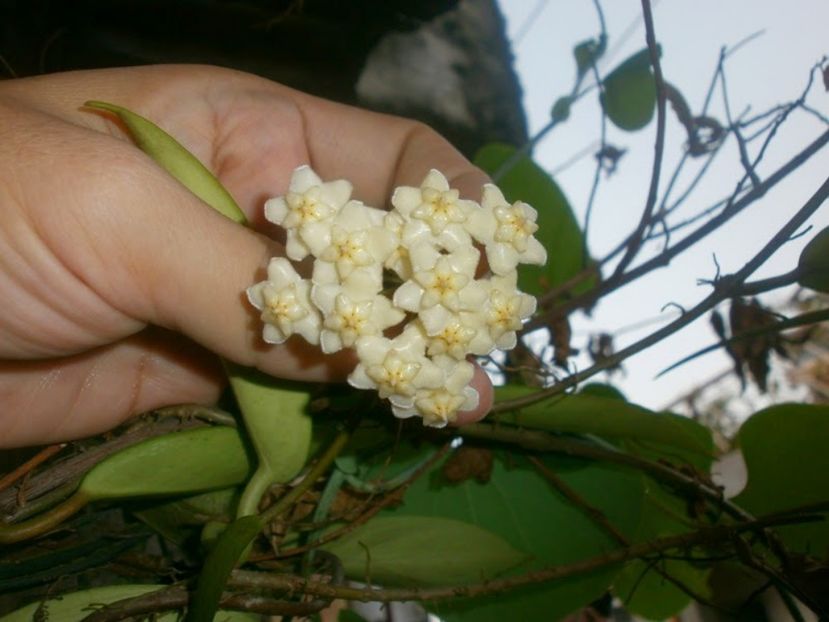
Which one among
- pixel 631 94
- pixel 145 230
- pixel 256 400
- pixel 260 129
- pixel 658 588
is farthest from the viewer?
pixel 631 94

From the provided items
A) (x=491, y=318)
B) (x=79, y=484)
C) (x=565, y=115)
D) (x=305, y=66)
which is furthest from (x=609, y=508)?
(x=305, y=66)

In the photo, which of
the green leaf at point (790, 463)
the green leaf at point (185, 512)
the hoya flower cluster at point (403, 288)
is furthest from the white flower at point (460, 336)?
the green leaf at point (790, 463)

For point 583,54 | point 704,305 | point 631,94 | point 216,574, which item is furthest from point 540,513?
point 583,54

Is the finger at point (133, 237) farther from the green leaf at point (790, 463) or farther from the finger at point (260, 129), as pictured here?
the green leaf at point (790, 463)

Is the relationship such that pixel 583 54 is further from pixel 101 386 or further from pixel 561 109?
pixel 101 386

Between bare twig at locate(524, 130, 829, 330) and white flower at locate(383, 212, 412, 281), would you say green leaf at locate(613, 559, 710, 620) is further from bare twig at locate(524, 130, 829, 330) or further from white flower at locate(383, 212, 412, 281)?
white flower at locate(383, 212, 412, 281)

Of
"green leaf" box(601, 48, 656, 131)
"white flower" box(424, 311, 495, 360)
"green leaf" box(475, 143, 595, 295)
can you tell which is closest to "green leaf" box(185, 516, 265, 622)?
"white flower" box(424, 311, 495, 360)
